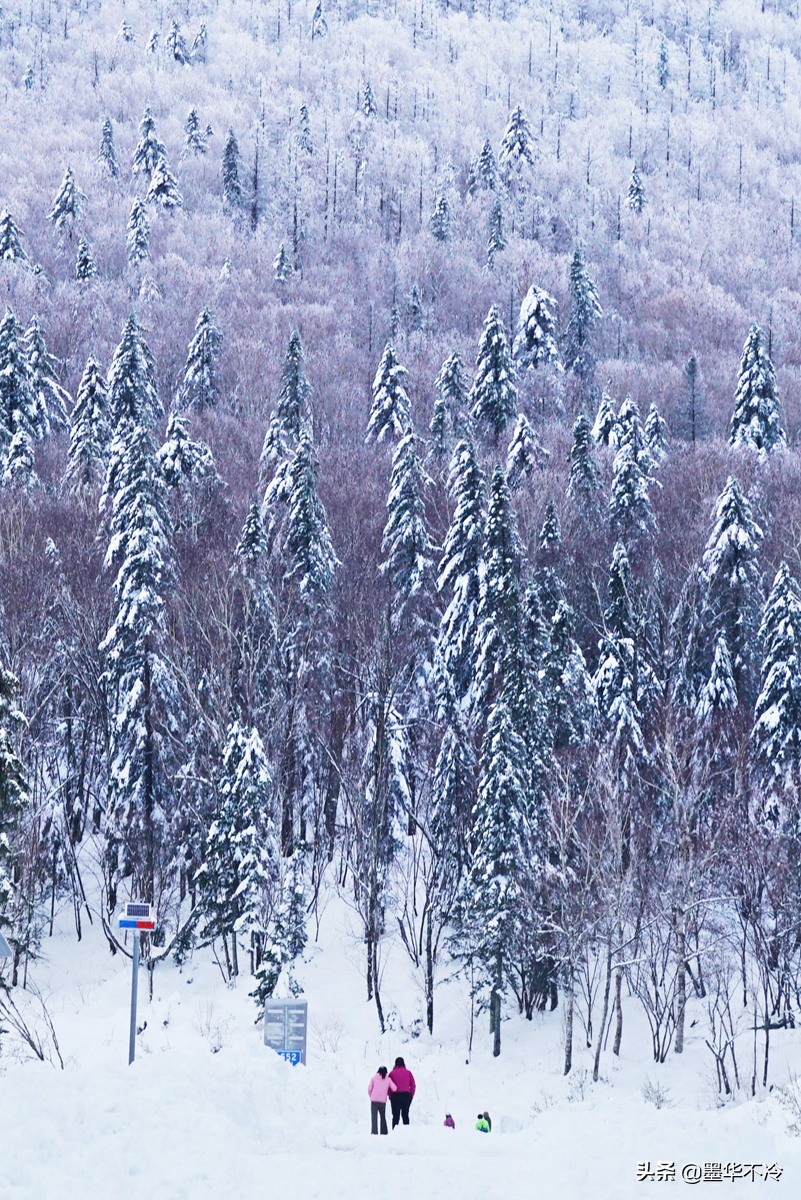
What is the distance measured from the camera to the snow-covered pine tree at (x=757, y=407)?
211 ft

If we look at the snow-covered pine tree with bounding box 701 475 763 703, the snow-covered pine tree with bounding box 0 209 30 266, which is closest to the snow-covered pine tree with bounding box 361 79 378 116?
the snow-covered pine tree with bounding box 0 209 30 266

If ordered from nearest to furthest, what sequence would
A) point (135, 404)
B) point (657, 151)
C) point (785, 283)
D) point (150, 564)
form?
point (150, 564) < point (135, 404) < point (785, 283) < point (657, 151)

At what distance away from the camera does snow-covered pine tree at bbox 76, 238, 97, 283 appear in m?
101

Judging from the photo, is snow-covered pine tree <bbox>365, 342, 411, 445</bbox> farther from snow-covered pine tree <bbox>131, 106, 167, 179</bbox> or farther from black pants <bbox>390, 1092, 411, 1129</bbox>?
snow-covered pine tree <bbox>131, 106, 167, 179</bbox>

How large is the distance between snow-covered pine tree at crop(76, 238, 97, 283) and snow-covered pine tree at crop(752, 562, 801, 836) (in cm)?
8164

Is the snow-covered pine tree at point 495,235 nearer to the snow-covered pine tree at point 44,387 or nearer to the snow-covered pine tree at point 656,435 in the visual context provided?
the snow-covered pine tree at point 656,435

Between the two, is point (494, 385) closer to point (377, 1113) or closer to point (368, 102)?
point (377, 1113)

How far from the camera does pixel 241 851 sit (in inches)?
1216

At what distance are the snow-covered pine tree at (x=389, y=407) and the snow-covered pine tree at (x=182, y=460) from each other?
55.3 feet

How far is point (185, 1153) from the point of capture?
40.5ft

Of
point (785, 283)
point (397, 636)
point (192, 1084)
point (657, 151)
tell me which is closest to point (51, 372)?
point (397, 636)

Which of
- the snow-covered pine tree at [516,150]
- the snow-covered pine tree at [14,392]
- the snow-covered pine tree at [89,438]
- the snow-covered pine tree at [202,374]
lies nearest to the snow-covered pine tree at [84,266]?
the snow-covered pine tree at [202,374]

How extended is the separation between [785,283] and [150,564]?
117 m

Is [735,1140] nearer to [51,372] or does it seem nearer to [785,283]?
[51,372]
